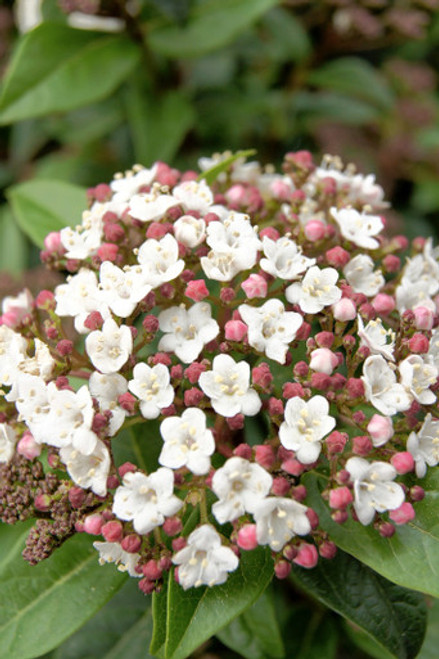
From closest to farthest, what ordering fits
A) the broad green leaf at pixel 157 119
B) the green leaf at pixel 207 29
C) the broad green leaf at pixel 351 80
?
the green leaf at pixel 207 29 < the broad green leaf at pixel 157 119 < the broad green leaf at pixel 351 80

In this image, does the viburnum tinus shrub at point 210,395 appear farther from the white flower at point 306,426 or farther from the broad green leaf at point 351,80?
the broad green leaf at point 351,80

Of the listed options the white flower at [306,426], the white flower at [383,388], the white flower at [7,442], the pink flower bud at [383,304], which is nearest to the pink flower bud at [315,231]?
the pink flower bud at [383,304]

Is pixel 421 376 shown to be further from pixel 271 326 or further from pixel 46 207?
pixel 46 207

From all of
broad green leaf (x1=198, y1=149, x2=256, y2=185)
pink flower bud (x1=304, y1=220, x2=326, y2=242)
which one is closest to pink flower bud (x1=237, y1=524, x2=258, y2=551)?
pink flower bud (x1=304, y1=220, x2=326, y2=242)

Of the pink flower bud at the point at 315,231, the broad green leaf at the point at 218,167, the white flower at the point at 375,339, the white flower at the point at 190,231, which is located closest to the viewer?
the white flower at the point at 375,339

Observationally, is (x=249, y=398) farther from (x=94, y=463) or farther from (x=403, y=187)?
(x=403, y=187)

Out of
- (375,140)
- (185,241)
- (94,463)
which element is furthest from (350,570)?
(375,140)
